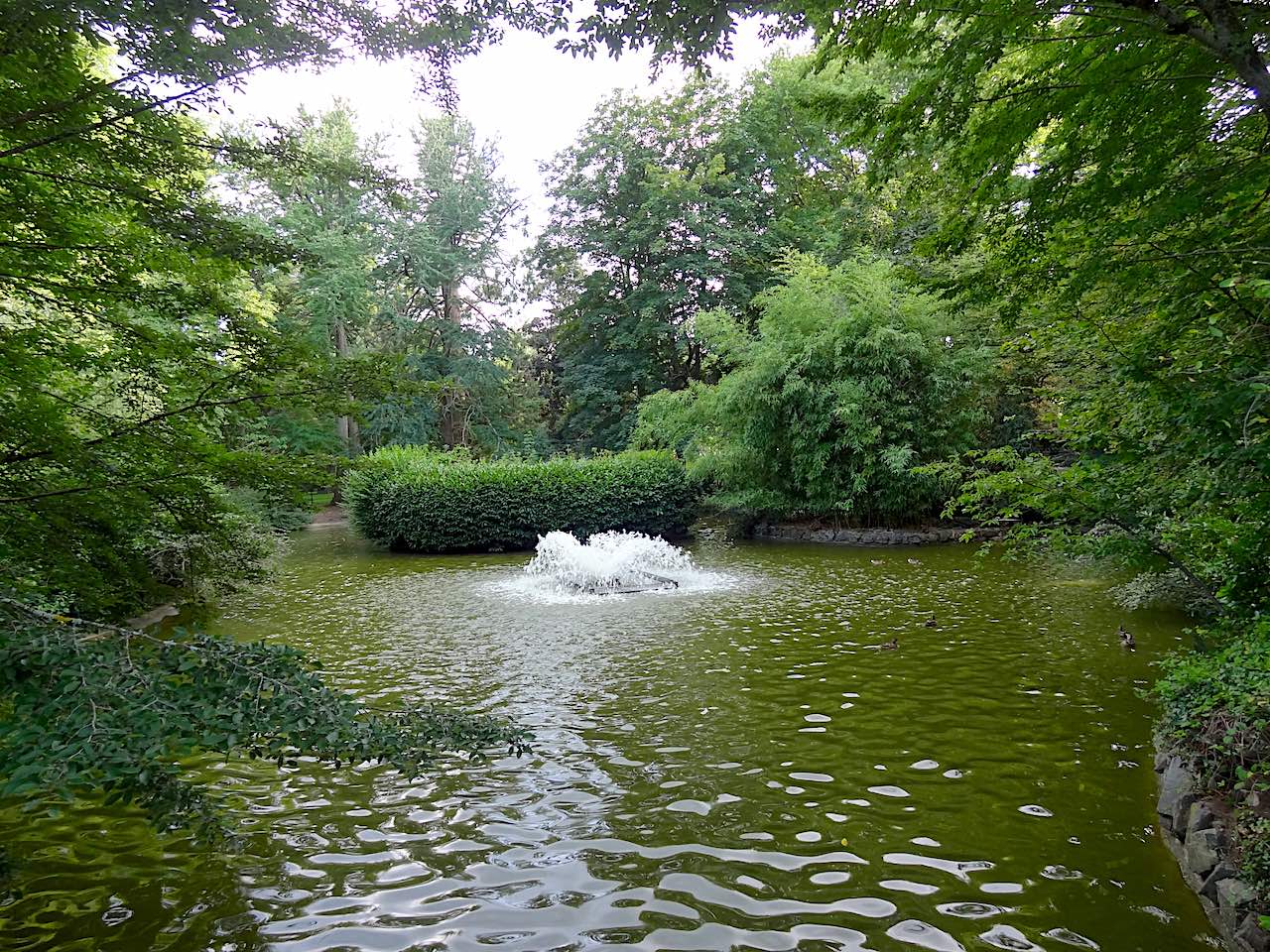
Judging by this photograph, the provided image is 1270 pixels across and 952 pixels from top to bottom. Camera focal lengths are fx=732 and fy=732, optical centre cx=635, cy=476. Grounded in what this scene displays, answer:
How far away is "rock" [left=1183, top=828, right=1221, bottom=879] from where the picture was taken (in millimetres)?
2729

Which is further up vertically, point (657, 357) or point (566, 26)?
point (657, 357)

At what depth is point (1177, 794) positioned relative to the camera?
3.23 metres

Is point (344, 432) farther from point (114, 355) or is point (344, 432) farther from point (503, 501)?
point (114, 355)

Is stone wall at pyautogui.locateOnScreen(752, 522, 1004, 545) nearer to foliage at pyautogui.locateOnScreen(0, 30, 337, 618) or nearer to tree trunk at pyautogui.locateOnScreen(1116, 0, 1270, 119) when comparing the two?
tree trunk at pyautogui.locateOnScreen(1116, 0, 1270, 119)

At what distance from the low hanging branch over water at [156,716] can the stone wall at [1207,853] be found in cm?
247

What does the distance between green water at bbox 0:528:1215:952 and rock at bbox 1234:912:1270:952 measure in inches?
8.7

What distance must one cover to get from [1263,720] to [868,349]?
40.0ft

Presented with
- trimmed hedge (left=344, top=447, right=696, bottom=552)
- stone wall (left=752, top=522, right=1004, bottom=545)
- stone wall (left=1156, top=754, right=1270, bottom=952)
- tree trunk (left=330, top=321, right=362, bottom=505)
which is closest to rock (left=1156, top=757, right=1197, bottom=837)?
stone wall (left=1156, top=754, right=1270, bottom=952)

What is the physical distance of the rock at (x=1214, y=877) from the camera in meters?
2.60

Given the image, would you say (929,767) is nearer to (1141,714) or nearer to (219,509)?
(1141,714)

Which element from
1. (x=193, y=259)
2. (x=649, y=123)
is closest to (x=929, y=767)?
(x=193, y=259)

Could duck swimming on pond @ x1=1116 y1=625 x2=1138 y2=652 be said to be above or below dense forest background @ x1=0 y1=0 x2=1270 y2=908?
below

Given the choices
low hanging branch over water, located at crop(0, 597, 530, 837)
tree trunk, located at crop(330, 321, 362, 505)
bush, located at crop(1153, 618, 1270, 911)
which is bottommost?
bush, located at crop(1153, 618, 1270, 911)

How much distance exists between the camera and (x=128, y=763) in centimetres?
160
